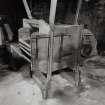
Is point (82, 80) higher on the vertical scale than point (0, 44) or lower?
lower

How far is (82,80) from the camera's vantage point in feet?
10.1

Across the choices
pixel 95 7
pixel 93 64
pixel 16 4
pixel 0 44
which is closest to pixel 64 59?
pixel 93 64

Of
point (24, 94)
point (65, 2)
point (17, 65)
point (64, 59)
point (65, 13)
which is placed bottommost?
point (24, 94)

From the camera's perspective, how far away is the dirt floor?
2.44 meters

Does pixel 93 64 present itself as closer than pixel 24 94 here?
No

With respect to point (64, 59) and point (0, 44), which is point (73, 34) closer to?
point (64, 59)

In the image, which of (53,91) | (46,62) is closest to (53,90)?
(53,91)

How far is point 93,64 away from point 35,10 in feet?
7.32

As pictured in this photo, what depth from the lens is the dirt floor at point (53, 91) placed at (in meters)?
2.44

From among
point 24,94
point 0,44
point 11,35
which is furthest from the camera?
point 11,35

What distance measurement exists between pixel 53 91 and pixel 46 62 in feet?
1.78

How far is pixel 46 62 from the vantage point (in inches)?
107

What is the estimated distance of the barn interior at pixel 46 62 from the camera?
99.8 inches

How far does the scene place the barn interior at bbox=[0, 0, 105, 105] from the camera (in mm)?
2534
